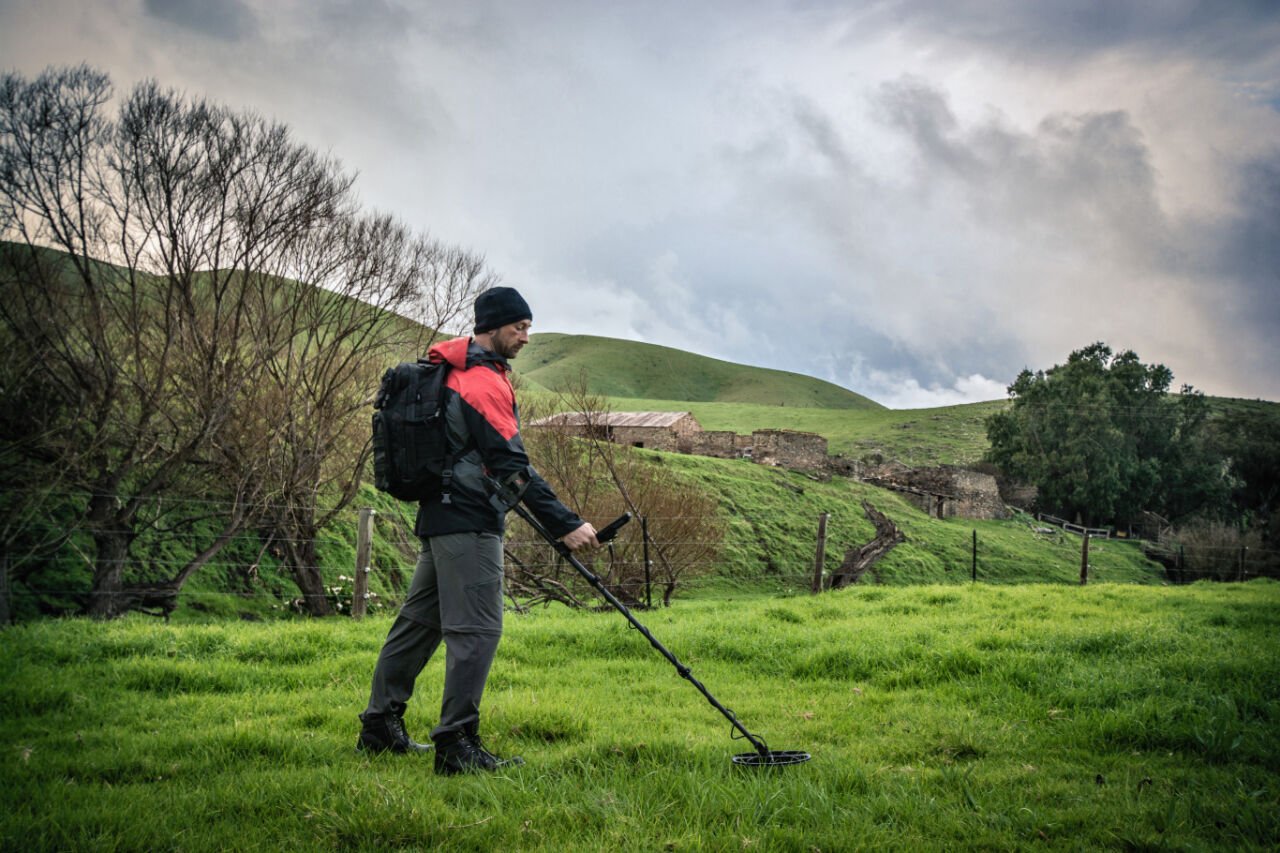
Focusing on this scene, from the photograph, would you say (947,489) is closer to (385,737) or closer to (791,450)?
(791,450)

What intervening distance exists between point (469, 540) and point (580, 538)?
0.59 metres

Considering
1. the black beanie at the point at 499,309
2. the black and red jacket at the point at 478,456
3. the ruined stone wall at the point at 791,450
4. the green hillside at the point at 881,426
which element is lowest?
Result: the black and red jacket at the point at 478,456

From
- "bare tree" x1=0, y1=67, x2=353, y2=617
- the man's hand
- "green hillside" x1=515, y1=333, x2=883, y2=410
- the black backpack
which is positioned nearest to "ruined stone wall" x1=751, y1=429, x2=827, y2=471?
"bare tree" x1=0, y1=67, x2=353, y2=617

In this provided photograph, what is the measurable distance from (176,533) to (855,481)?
3866cm

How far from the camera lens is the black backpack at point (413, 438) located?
4.12 metres

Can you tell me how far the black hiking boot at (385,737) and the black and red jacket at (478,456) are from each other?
1.10m

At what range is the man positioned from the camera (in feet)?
Result: 13.4

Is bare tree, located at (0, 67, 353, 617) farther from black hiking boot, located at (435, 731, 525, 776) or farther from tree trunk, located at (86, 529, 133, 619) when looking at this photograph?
black hiking boot, located at (435, 731, 525, 776)

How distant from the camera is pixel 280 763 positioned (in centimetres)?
411

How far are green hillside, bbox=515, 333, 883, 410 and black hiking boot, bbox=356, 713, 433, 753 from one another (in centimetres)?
12215

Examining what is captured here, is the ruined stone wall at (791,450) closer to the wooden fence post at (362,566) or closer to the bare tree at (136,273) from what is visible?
the bare tree at (136,273)

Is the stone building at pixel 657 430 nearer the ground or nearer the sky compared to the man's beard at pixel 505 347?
nearer the sky

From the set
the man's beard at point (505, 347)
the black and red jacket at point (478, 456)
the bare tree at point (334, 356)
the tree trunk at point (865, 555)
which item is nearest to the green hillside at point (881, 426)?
→ the tree trunk at point (865, 555)

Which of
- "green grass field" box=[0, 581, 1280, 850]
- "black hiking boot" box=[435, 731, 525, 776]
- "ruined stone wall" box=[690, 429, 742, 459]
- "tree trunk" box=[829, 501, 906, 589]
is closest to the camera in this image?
"green grass field" box=[0, 581, 1280, 850]
